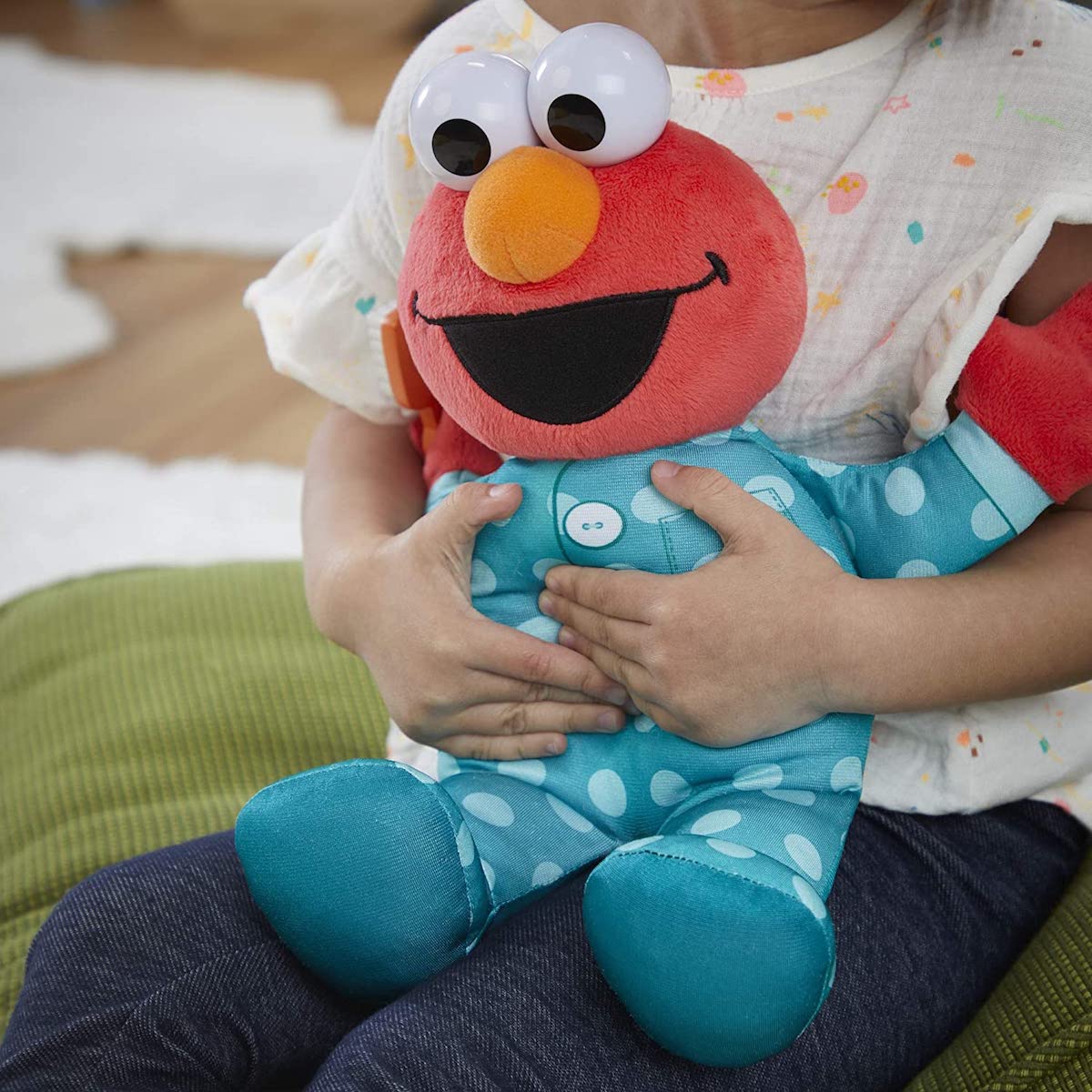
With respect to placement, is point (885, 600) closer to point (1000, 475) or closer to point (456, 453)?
point (1000, 475)

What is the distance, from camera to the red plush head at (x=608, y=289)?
0.51 meters

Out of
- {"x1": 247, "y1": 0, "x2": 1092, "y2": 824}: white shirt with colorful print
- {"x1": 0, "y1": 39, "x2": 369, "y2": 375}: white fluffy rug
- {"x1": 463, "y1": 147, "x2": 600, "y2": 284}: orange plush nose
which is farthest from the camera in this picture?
{"x1": 0, "y1": 39, "x2": 369, "y2": 375}: white fluffy rug

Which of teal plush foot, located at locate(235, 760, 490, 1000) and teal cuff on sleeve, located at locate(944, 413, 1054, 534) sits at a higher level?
teal cuff on sleeve, located at locate(944, 413, 1054, 534)

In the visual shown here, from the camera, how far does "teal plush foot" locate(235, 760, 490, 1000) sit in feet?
1.84

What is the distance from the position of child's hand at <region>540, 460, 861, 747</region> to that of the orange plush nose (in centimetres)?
11

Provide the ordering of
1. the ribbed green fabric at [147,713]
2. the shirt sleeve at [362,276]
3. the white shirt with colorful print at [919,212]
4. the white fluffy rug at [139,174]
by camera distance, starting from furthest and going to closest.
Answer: the white fluffy rug at [139,174] < the ribbed green fabric at [147,713] < the shirt sleeve at [362,276] < the white shirt with colorful print at [919,212]

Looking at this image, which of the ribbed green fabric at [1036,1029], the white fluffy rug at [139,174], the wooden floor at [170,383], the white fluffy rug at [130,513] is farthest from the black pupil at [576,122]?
the white fluffy rug at [139,174]

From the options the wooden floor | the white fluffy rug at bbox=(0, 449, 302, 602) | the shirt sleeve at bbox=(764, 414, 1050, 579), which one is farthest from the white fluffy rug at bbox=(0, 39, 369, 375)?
the shirt sleeve at bbox=(764, 414, 1050, 579)

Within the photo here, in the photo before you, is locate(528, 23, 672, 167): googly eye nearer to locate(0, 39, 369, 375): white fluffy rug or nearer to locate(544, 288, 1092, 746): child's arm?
locate(544, 288, 1092, 746): child's arm

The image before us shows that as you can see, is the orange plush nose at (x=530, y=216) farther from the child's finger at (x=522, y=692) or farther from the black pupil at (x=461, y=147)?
the child's finger at (x=522, y=692)

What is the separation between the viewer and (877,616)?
0.57 m

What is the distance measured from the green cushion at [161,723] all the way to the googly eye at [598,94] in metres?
0.43

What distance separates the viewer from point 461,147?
0.52 m

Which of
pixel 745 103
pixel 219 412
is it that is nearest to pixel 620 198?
pixel 745 103
